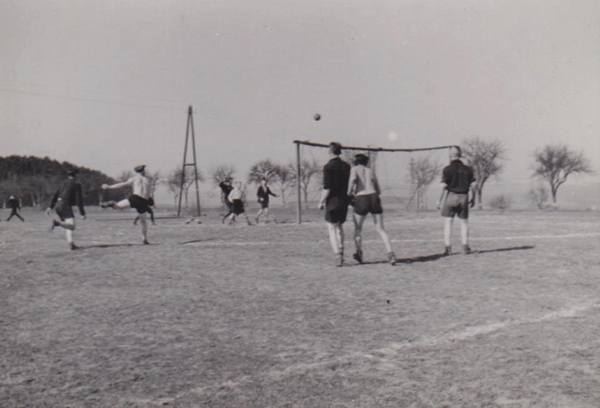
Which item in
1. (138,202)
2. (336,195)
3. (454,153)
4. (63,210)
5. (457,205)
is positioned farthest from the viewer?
(138,202)

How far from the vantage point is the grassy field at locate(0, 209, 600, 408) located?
3.32 m

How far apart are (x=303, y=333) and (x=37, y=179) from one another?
86285 mm

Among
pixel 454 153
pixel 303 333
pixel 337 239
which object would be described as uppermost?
pixel 454 153

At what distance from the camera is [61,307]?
227 inches

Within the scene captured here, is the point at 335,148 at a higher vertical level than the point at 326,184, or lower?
higher

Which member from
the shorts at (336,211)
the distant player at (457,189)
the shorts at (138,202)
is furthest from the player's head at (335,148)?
the shorts at (138,202)

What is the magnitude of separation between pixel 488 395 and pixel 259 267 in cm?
545

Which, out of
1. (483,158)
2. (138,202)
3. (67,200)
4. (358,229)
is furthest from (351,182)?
(483,158)

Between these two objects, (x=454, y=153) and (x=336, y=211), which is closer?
(x=336, y=211)

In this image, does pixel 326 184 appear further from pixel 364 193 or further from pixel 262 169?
pixel 262 169

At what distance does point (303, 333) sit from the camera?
4652 millimetres

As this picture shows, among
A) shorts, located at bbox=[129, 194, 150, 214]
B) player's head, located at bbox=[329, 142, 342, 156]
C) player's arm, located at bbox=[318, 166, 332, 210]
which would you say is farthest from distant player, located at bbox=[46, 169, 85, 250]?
player's head, located at bbox=[329, 142, 342, 156]

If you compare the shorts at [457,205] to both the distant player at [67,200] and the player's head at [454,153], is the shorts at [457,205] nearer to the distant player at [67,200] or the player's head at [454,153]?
the player's head at [454,153]

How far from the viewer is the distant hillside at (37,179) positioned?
78.7 meters
